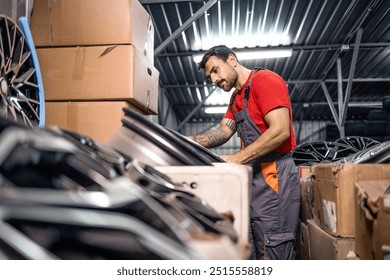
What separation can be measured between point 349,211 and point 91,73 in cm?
103

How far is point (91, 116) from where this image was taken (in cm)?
136

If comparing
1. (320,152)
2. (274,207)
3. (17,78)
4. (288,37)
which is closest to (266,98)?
(274,207)

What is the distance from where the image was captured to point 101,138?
1.35 meters

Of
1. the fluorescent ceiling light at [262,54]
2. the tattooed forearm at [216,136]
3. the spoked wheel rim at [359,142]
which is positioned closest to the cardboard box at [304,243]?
the tattooed forearm at [216,136]

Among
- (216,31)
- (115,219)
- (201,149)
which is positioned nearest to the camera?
(115,219)

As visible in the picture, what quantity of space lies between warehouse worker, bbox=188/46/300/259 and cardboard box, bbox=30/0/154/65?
0.54 metres

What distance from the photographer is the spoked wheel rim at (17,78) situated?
3.60 ft

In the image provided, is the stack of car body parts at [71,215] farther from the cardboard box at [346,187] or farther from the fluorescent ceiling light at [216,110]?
the fluorescent ceiling light at [216,110]

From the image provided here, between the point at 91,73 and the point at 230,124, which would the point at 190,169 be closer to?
the point at 91,73

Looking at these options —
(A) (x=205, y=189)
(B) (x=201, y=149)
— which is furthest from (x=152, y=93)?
(A) (x=205, y=189)

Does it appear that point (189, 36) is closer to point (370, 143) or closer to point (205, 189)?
point (370, 143)
